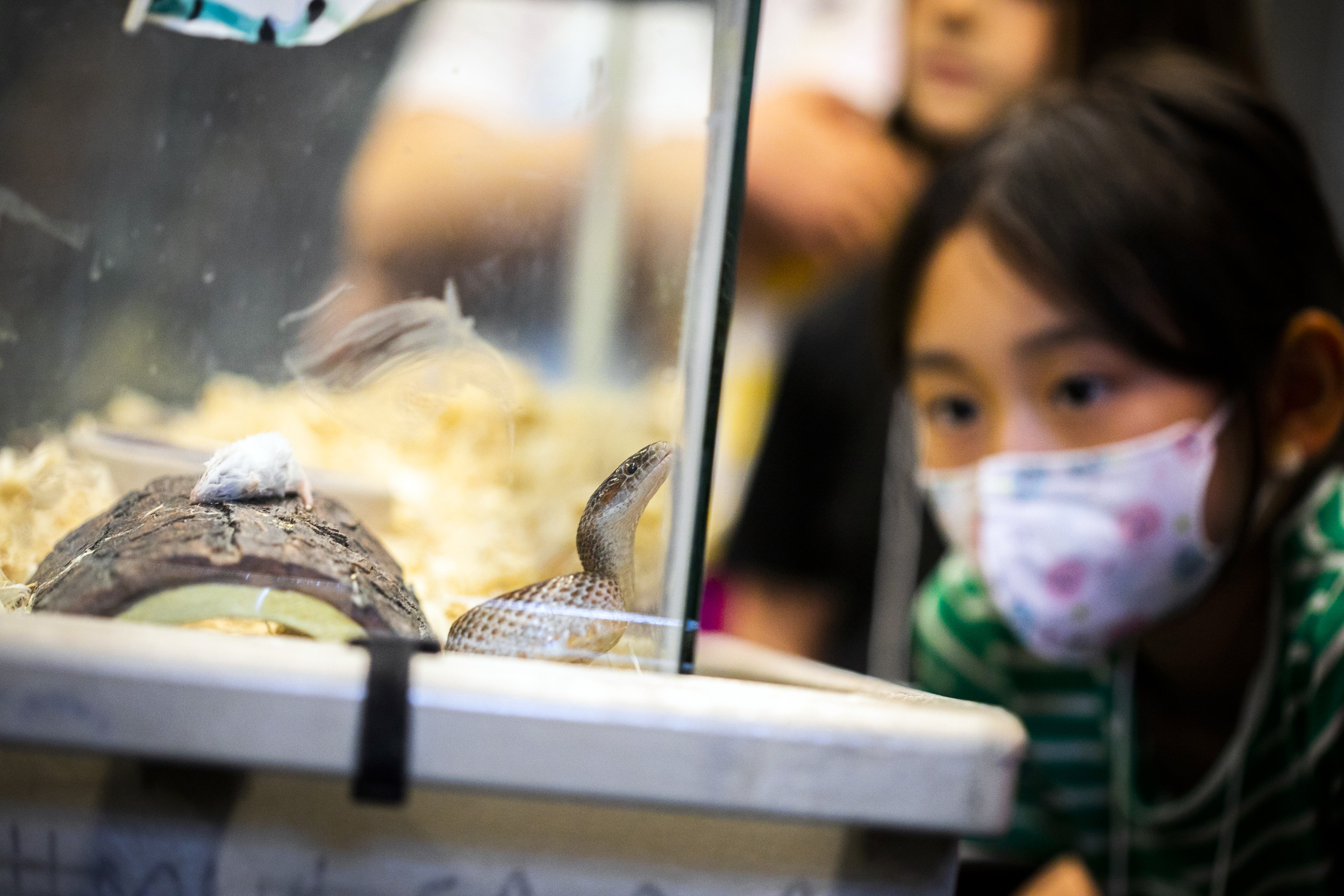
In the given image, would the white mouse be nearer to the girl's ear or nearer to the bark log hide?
the bark log hide

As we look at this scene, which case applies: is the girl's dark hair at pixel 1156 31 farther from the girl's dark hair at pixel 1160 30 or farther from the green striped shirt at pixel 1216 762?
the green striped shirt at pixel 1216 762

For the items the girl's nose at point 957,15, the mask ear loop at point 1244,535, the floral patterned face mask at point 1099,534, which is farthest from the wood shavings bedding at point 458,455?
the girl's nose at point 957,15

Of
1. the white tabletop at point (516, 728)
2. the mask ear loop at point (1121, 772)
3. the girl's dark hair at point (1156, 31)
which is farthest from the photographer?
the girl's dark hair at point (1156, 31)

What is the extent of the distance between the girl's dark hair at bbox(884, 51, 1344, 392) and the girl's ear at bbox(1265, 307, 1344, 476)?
0.06 ft

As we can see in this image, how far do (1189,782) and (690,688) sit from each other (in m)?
1.01

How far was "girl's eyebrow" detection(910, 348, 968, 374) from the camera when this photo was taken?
0.97 meters

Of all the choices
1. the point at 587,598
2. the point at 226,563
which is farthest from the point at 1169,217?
the point at 226,563

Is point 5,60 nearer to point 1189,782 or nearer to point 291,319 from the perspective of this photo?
point 291,319

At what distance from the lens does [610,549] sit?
1.30 ft

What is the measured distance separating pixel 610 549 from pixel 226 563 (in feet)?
0.49

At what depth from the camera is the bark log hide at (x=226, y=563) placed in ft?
1.01

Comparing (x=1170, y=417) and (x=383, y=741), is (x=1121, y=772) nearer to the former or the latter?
(x=1170, y=417)

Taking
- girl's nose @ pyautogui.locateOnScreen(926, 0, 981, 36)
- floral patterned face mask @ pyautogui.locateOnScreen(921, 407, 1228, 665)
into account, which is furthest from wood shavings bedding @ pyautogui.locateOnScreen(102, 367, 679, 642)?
girl's nose @ pyautogui.locateOnScreen(926, 0, 981, 36)

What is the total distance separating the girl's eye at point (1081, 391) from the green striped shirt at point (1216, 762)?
0.26 m
